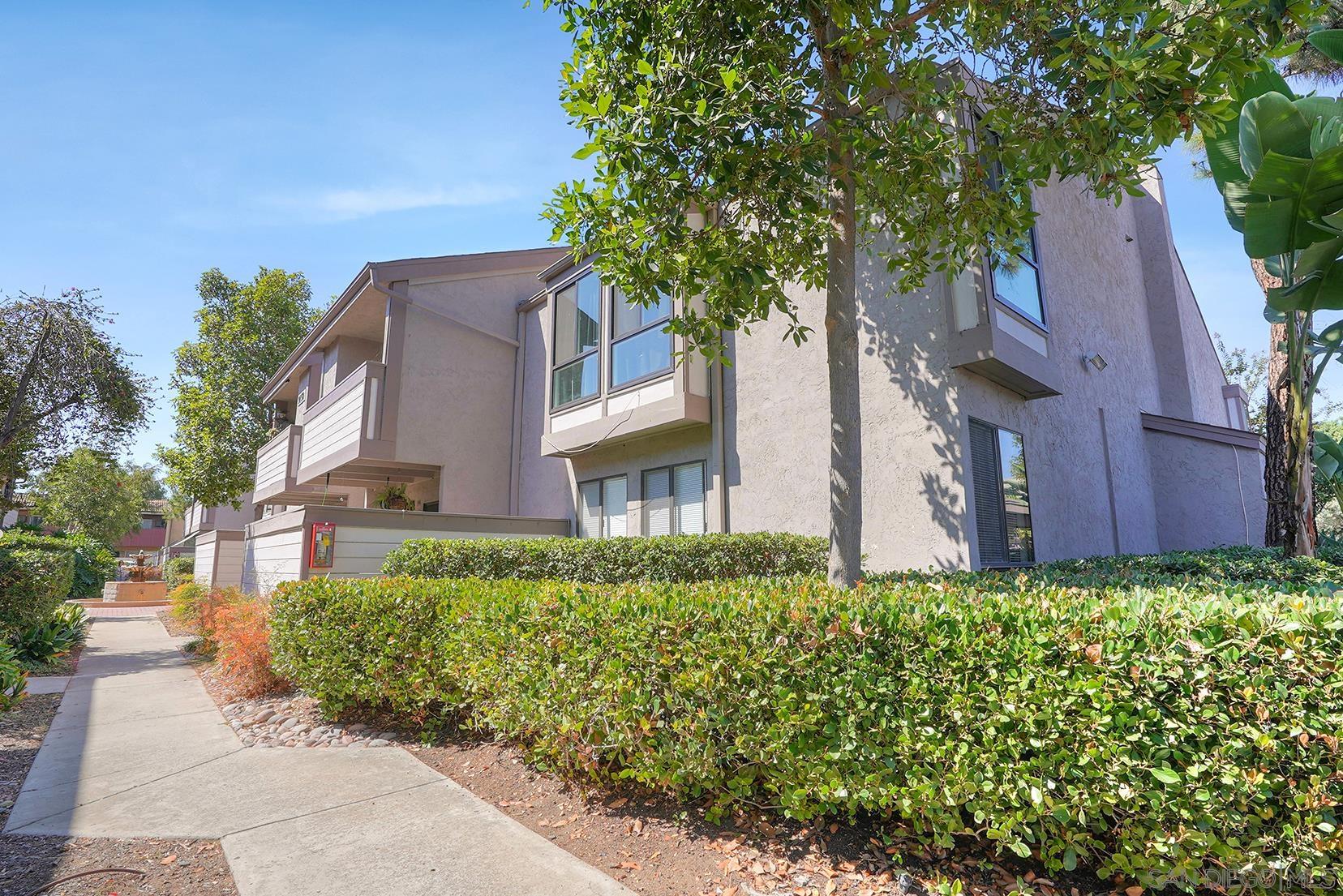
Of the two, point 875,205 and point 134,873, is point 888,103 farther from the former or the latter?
point 134,873

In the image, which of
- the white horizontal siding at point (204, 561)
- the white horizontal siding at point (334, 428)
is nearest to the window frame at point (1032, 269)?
the white horizontal siding at point (334, 428)

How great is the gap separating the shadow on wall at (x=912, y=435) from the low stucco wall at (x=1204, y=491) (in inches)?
304

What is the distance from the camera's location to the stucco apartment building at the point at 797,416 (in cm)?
875

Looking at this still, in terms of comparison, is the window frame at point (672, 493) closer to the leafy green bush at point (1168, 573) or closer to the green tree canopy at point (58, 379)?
the leafy green bush at point (1168, 573)

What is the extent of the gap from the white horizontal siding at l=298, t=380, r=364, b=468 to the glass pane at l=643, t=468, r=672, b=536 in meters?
6.76

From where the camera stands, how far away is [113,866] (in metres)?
3.72

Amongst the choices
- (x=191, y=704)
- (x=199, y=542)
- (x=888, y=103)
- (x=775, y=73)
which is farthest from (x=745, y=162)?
(x=199, y=542)

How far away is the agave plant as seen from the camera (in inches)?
244

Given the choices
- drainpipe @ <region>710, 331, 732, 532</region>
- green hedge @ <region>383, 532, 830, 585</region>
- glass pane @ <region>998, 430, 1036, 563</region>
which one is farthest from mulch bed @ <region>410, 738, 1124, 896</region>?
drainpipe @ <region>710, 331, 732, 532</region>

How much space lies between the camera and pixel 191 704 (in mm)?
7875

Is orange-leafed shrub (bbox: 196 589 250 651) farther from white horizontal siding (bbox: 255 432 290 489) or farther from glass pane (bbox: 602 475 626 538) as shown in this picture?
white horizontal siding (bbox: 255 432 290 489)

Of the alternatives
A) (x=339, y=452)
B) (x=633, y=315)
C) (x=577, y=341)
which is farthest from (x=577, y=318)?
(x=339, y=452)

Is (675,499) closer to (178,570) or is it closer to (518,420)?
(518,420)

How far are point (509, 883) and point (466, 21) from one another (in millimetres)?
7601
